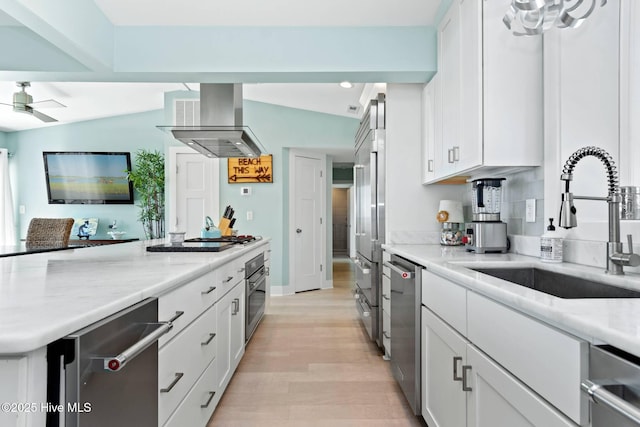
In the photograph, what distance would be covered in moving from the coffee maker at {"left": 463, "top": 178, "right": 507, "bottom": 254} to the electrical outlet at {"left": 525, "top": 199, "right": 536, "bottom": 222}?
126 mm

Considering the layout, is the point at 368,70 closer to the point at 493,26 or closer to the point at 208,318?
the point at 493,26

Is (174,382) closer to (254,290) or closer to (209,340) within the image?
(209,340)

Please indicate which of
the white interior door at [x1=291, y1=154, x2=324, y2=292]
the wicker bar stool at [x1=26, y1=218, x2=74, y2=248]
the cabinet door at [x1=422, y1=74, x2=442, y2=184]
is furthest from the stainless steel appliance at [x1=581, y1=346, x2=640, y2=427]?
the white interior door at [x1=291, y1=154, x2=324, y2=292]

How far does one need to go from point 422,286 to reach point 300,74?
1.76 m

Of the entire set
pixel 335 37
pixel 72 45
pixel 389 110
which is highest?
pixel 335 37

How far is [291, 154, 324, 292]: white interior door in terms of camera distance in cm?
567

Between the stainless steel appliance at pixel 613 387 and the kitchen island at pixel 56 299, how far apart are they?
97 centimetres

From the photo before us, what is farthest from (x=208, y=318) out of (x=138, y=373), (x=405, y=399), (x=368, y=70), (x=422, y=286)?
(x=368, y=70)

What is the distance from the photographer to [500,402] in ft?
3.49

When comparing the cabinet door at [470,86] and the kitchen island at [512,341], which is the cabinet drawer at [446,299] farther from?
the cabinet door at [470,86]

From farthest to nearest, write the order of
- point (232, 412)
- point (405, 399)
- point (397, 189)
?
1. point (397, 189)
2. point (405, 399)
3. point (232, 412)

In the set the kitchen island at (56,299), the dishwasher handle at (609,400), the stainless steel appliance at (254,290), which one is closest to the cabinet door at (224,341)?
the kitchen island at (56,299)

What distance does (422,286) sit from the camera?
1.88m

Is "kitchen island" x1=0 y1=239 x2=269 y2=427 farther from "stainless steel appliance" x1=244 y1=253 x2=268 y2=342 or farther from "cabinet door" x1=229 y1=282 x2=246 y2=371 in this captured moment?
"stainless steel appliance" x1=244 y1=253 x2=268 y2=342
